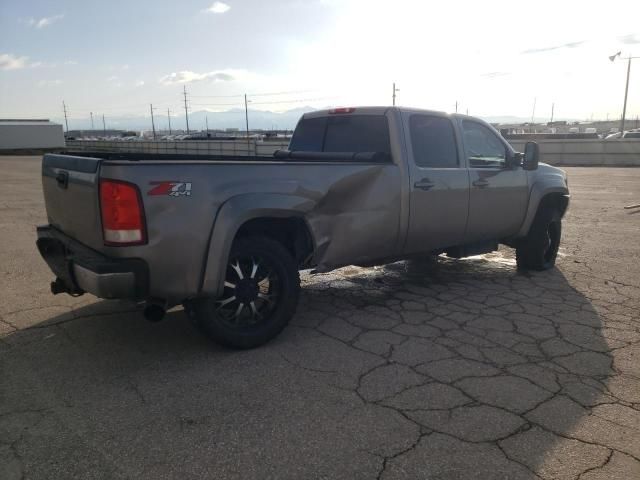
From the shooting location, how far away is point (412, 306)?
518cm

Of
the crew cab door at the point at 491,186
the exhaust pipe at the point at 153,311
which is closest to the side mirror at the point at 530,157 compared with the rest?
the crew cab door at the point at 491,186

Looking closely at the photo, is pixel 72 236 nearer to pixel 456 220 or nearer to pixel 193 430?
pixel 193 430

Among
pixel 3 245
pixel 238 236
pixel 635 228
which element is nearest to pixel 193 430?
pixel 238 236

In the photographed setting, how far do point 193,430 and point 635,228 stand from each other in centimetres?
929

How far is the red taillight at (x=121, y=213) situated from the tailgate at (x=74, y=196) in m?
0.08

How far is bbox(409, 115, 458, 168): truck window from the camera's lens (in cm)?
510

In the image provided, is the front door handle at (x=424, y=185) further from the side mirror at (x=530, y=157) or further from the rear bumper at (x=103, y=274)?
the rear bumper at (x=103, y=274)

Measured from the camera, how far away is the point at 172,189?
3.42 meters

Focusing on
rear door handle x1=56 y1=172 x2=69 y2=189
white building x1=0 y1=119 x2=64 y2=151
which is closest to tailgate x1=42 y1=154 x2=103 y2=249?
rear door handle x1=56 y1=172 x2=69 y2=189

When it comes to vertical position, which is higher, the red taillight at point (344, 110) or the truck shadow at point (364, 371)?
the red taillight at point (344, 110)

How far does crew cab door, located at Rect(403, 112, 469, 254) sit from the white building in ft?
222

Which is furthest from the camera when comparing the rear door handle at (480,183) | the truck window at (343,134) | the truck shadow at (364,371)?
A: the rear door handle at (480,183)

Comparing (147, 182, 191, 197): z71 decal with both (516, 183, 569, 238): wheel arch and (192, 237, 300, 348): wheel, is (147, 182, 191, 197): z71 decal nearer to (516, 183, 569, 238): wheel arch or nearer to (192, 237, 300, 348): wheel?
(192, 237, 300, 348): wheel

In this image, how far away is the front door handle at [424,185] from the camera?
494 centimetres
